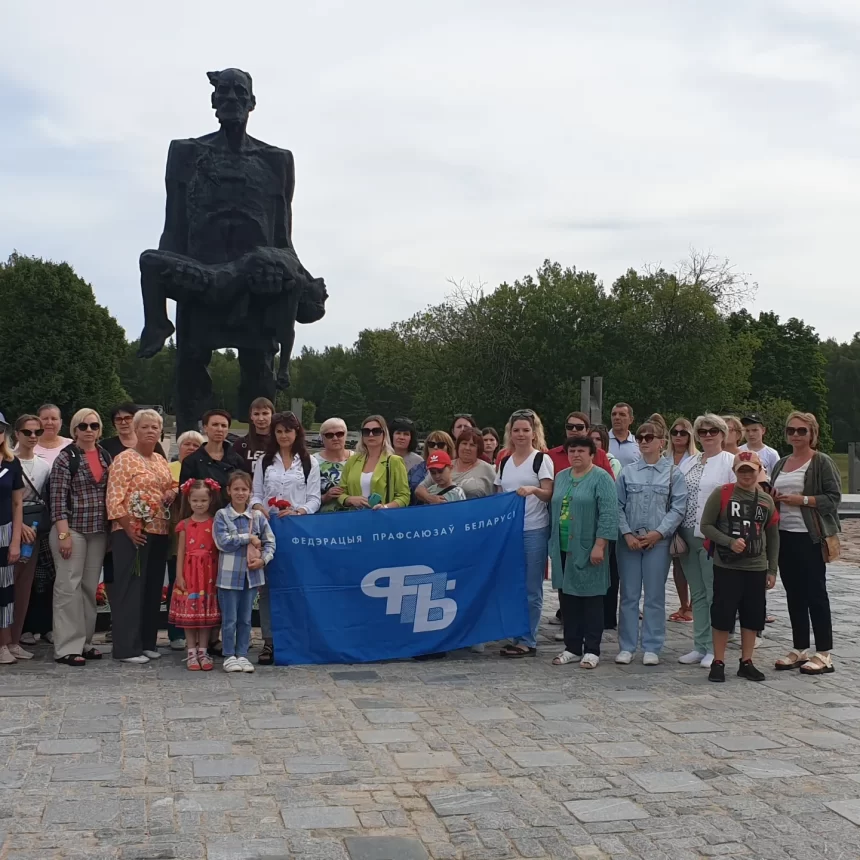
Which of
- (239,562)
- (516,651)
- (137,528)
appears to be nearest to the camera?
(239,562)

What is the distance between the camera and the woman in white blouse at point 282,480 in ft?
25.4

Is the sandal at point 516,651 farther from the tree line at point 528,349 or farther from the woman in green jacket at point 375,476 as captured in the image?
the tree line at point 528,349

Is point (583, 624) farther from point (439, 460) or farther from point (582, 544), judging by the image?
point (439, 460)

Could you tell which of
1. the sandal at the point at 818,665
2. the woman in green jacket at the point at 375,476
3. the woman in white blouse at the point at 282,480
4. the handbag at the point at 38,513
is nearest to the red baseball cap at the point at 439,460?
the woman in green jacket at the point at 375,476

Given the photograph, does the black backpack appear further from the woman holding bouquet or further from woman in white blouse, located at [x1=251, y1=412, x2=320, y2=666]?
the woman holding bouquet

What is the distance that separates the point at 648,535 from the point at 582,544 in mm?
502

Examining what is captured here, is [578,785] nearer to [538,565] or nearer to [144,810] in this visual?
[144,810]

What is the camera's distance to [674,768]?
519cm

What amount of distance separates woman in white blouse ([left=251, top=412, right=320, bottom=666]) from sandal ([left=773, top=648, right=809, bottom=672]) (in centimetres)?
347

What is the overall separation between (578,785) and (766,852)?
3.24 ft

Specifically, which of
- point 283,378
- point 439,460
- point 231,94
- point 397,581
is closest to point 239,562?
point 397,581

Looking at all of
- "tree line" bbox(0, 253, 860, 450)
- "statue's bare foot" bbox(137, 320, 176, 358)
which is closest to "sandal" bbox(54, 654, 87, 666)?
"statue's bare foot" bbox(137, 320, 176, 358)

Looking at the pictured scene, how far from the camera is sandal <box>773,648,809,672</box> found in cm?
774

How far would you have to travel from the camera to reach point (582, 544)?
7.68 metres
